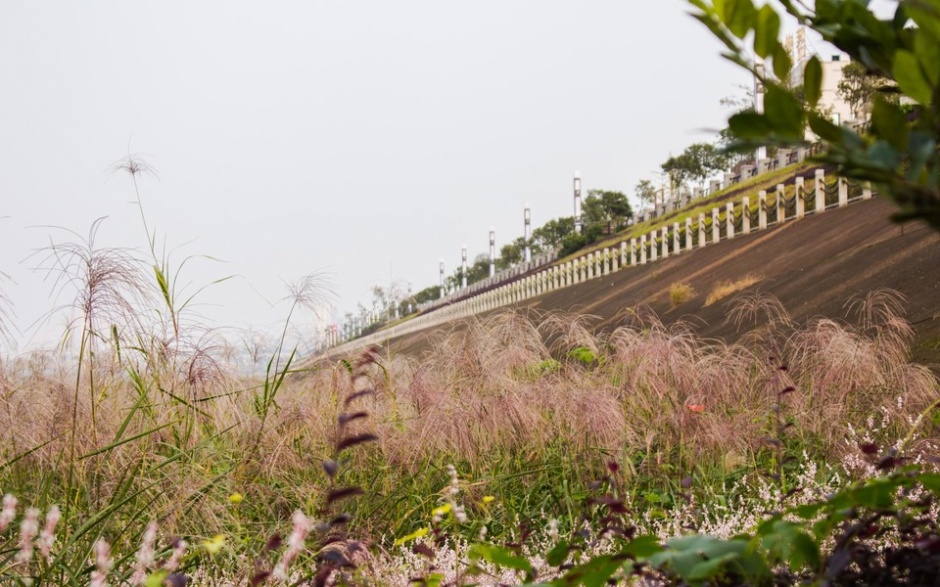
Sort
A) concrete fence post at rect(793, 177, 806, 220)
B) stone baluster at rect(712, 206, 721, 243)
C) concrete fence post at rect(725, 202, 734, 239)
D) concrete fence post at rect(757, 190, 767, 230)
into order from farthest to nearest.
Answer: stone baluster at rect(712, 206, 721, 243) < concrete fence post at rect(725, 202, 734, 239) < concrete fence post at rect(757, 190, 767, 230) < concrete fence post at rect(793, 177, 806, 220)

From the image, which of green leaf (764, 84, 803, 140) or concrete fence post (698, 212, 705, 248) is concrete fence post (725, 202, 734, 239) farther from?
green leaf (764, 84, 803, 140)

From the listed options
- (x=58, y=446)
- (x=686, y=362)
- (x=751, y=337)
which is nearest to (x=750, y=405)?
(x=686, y=362)

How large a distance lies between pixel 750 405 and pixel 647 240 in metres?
22.7

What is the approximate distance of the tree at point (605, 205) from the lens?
189 ft

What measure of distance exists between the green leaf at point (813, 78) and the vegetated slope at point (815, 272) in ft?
16.5

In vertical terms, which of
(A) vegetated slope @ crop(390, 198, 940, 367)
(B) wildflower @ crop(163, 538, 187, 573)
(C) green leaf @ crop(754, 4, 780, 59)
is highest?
(A) vegetated slope @ crop(390, 198, 940, 367)

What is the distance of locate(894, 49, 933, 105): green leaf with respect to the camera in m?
1.02

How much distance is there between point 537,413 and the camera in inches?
184

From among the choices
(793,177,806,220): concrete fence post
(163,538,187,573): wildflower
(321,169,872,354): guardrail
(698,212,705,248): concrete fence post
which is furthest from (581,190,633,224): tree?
(163,538,187,573): wildflower

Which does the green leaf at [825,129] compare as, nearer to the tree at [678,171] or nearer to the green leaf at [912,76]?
the green leaf at [912,76]

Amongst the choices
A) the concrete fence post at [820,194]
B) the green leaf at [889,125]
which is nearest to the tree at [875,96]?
the green leaf at [889,125]

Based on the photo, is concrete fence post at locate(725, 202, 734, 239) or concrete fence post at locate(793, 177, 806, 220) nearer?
concrete fence post at locate(793, 177, 806, 220)

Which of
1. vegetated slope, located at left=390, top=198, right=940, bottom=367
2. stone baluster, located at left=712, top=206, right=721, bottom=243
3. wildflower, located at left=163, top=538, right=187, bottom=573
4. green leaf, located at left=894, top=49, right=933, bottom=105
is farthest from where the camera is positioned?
stone baluster, located at left=712, top=206, right=721, bottom=243

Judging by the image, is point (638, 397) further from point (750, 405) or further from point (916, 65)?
point (916, 65)
